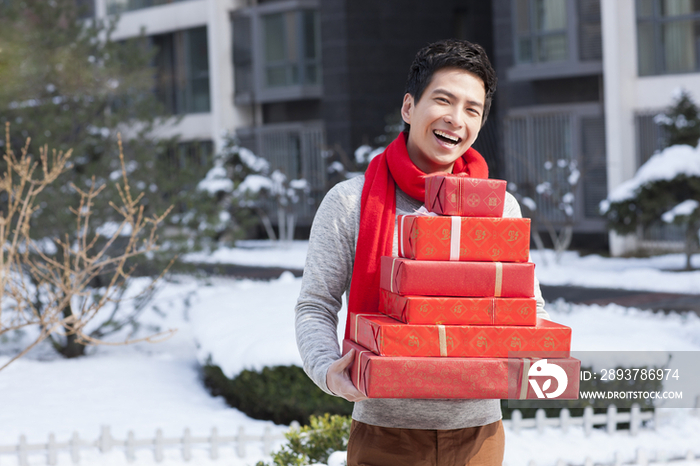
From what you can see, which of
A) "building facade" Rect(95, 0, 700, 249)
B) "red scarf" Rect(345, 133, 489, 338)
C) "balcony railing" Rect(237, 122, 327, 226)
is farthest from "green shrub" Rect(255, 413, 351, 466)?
"balcony railing" Rect(237, 122, 327, 226)

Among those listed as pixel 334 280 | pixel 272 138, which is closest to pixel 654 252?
pixel 272 138

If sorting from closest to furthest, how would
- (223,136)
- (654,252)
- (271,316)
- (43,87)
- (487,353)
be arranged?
(487,353), (271,316), (43,87), (654,252), (223,136)

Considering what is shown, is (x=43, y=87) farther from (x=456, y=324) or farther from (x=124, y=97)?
(x=456, y=324)

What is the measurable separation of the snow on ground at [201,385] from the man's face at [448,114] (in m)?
2.73

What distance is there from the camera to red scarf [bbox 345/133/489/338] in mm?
2078

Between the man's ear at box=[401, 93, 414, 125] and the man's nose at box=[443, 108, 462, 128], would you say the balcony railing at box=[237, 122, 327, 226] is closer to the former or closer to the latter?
the man's ear at box=[401, 93, 414, 125]

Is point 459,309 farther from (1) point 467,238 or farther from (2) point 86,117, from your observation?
(2) point 86,117

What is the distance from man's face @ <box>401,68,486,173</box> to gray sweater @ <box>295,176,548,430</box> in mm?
183

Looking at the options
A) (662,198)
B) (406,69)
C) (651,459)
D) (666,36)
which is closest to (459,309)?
(651,459)

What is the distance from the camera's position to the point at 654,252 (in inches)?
632

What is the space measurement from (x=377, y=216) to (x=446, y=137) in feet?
0.88

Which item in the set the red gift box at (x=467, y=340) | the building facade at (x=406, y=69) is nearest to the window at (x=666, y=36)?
the building facade at (x=406, y=69)

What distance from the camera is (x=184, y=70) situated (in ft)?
82.9

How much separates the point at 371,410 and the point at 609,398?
3761 millimetres
